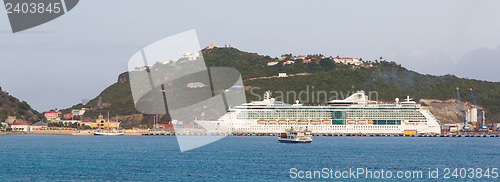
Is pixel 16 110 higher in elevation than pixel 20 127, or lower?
higher

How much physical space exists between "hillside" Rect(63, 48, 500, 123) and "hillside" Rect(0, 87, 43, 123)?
15.4 m

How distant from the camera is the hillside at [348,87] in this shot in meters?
158

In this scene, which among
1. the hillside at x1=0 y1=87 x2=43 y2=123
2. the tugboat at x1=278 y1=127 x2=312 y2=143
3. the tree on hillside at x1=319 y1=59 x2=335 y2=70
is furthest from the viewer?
the tree on hillside at x1=319 y1=59 x2=335 y2=70

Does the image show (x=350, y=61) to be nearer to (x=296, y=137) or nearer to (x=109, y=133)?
(x=109, y=133)

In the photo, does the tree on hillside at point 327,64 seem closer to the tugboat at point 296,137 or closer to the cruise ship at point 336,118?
the cruise ship at point 336,118

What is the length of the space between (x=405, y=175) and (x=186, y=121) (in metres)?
100

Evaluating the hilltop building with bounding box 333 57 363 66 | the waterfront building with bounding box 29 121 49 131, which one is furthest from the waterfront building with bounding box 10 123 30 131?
the hilltop building with bounding box 333 57 363 66

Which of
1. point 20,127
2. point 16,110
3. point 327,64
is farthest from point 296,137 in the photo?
point 327,64

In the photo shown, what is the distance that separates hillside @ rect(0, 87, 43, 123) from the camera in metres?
152

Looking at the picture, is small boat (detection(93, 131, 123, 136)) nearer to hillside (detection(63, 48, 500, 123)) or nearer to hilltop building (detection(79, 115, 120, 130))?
hilltop building (detection(79, 115, 120, 130))

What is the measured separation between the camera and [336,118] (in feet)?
388

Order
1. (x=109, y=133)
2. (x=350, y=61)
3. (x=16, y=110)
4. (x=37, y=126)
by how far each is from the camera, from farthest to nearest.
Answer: (x=350, y=61)
(x=16, y=110)
(x=37, y=126)
(x=109, y=133)

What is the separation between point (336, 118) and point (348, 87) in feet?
155

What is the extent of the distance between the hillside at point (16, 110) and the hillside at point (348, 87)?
15.4 meters
